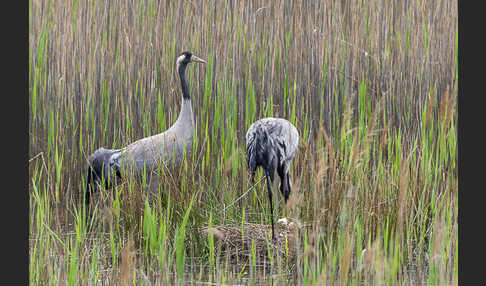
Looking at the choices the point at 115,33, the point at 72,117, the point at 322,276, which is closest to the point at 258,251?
the point at 322,276

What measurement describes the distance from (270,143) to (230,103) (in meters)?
0.51

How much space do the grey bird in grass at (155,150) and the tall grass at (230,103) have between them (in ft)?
0.35

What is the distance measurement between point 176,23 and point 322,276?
2.55 metres

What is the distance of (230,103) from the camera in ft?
16.0

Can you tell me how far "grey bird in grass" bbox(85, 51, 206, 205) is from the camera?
4.78m

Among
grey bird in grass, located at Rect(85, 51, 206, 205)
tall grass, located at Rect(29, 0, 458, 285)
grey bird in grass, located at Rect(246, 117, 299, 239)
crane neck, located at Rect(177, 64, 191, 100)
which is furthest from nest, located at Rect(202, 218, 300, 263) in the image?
crane neck, located at Rect(177, 64, 191, 100)

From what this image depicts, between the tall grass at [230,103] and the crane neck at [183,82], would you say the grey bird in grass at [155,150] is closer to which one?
the crane neck at [183,82]

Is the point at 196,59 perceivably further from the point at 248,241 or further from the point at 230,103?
the point at 248,241

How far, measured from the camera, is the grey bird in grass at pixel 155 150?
15.7ft

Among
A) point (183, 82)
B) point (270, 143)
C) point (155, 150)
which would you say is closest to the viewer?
point (270, 143)

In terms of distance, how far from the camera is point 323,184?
3.98 metres

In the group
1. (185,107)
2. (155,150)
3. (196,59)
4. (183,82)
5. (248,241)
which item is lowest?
(248,241)

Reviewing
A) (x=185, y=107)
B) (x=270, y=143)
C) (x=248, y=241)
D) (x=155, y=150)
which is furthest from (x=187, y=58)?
(x=248, y=241)

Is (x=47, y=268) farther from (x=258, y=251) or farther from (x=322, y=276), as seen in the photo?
(x=322, y=276)
